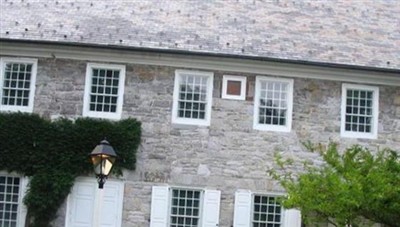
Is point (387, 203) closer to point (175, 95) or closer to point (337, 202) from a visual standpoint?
point (337, 202)

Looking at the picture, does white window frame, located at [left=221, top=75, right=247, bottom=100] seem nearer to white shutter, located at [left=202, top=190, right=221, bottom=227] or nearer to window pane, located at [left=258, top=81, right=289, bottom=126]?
window pane, located at [left=258, top=81, right=289, bottom=126]

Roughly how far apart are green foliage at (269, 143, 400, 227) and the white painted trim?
3342mm

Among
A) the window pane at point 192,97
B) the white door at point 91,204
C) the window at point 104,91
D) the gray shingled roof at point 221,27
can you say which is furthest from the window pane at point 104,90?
the white door at point 91,204

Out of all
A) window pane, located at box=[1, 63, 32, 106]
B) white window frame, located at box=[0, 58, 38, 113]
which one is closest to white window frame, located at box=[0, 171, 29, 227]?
white window frame, located at box=[0, 58, 38, 113]

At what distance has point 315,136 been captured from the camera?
18.1 m

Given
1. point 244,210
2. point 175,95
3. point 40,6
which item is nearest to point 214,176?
point 244,210

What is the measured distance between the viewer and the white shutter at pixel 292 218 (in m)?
17.7

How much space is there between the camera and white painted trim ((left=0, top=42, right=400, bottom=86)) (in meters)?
17.9

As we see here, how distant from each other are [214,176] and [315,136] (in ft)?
9.05

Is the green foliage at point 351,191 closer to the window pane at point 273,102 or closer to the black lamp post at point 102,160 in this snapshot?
the window pane at point 273,102

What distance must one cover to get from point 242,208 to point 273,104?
276 cm


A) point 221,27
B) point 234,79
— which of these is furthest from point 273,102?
point 221,27

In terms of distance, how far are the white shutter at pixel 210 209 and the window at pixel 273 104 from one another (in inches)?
79.9

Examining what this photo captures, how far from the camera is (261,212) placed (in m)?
17.8
